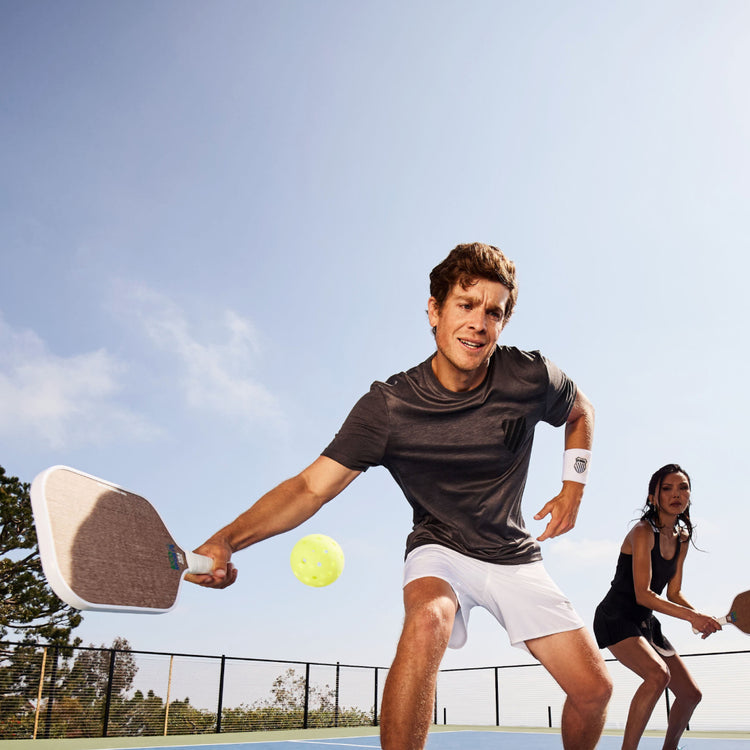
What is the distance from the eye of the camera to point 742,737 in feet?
41.7

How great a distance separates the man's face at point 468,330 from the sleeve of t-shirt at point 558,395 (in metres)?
0.43

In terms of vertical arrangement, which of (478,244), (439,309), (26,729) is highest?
(478,244)

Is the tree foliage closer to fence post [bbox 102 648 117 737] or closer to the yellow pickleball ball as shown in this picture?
fence post [bbox 102 648 117 737]

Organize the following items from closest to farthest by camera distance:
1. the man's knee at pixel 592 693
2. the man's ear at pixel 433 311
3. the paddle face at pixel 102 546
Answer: the paddle face at pixel 102 546 < the man's knee at pixel 592 693 < the man's ear at pixel 433 311

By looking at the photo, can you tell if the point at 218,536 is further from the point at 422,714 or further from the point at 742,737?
the point at 742,737

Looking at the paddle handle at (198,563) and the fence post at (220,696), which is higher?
the paddle handle at (198,563)

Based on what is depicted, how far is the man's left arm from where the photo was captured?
3.65 metres

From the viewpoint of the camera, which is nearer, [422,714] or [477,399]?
[422,714]

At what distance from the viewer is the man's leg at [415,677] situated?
254 cm

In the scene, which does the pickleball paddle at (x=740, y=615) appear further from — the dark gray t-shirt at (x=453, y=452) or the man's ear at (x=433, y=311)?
the man's ear at (x=433, y=311)

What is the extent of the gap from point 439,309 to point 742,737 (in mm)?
12838

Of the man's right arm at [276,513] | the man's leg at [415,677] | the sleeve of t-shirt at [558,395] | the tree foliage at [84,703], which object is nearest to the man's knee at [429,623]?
the man's leg at [415,677]

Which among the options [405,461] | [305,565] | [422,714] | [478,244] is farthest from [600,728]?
[305,565]

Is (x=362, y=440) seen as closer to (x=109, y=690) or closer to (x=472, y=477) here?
(x=472, y=477)
